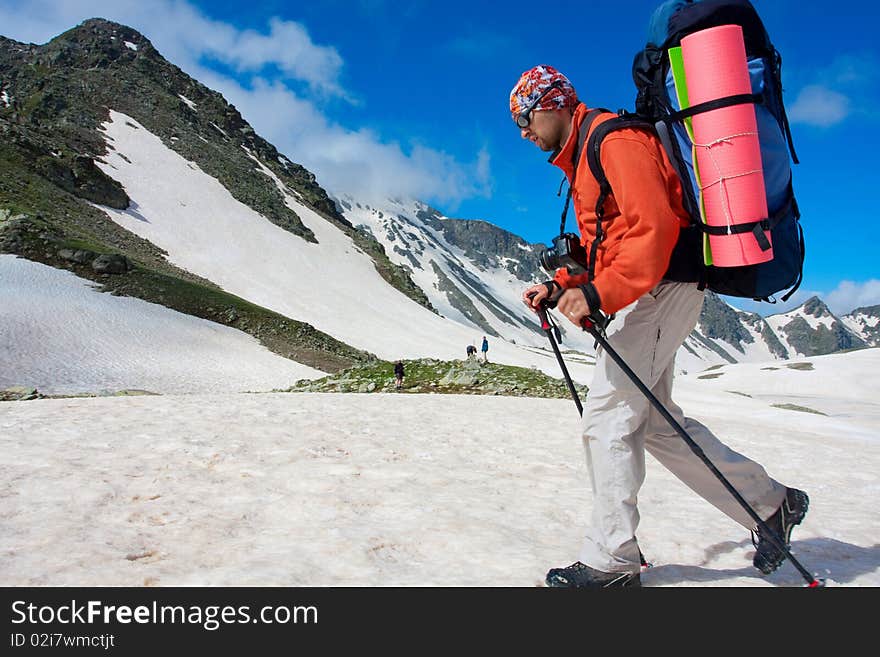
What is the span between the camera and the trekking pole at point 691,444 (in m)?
3.01

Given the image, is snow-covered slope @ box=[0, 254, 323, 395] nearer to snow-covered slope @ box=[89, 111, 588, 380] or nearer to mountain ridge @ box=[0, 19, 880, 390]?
mountain ridge @ box=[0, 19, 880, 390]

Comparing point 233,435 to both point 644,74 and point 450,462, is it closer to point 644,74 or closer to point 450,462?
point 450,462

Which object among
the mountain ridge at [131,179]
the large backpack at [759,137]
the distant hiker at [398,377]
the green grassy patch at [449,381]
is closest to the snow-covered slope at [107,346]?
the mountain ridge at [131,179]

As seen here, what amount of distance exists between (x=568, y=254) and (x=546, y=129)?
811 millimetres

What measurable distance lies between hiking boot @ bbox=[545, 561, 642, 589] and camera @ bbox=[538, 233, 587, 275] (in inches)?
70.1

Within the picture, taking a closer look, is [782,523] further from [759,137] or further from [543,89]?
[543,89]

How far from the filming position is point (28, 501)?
13.0 feet

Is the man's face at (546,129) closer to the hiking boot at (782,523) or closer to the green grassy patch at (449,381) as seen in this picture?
the hiking boot at (782,523)

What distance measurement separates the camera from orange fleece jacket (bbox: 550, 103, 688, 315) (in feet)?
9.33

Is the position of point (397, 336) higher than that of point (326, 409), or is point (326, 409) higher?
point (397, 336)

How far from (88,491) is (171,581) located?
1891 millimetres

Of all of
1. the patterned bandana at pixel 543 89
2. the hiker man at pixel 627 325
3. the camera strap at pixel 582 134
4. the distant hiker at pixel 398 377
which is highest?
the distant hiker at pixel 398 377
